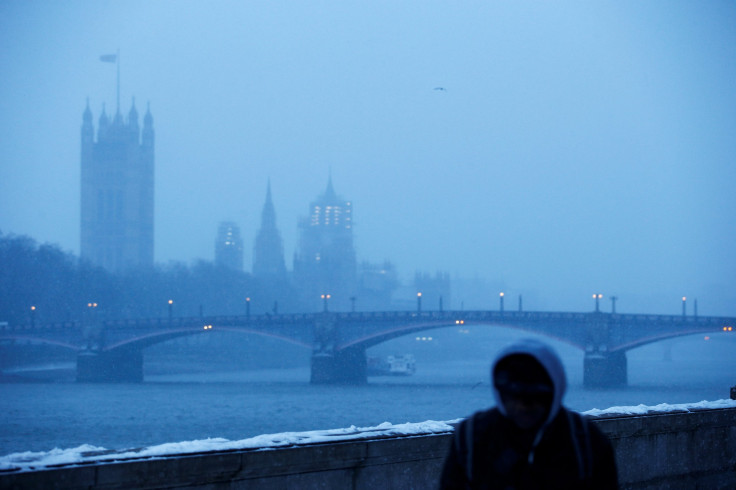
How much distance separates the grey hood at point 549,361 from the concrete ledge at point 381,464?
108 inches

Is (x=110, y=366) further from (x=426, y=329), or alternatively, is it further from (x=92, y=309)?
(x=426, y=329)

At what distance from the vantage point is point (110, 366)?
285ft

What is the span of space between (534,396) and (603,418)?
518 centimetres

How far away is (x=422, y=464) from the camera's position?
6848mm

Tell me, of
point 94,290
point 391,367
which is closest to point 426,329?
point 391,367

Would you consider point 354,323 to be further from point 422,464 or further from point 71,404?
point 422,464

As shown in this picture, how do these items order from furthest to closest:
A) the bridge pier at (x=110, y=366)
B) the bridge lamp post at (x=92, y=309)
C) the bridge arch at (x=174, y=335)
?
the bridge lamp post at (x=92, y=309)
the bridge arch at (x=174, y=335)
the bridge pier at (x=110, y=366)

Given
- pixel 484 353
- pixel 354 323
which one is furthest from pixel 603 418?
pixel 484 353

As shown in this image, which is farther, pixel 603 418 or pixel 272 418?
pixel 272 418

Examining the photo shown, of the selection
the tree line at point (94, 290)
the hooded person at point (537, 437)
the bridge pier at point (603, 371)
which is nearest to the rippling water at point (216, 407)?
the bridge pier at point (603, 371)

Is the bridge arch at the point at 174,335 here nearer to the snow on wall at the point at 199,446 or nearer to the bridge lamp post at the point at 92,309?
the bridge lamp post at the point at 92,309

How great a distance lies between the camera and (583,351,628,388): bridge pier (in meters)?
80.0

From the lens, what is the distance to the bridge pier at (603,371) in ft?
262

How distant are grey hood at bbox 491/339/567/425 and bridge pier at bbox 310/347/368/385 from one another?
80787mm
